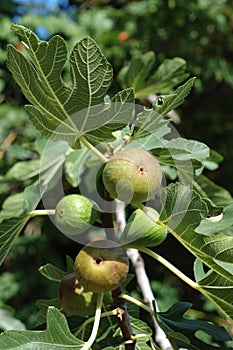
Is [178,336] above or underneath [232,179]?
above

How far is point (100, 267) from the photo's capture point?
84 centimetres

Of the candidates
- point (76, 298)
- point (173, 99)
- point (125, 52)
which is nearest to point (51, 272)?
point (76, 298)

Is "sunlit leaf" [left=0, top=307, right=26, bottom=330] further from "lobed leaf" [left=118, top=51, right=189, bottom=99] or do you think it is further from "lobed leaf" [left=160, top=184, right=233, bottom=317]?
"lobed leaf" [left=160, top=184, right=233, bottom=317]

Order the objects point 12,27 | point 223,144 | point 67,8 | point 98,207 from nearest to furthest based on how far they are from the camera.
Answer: point 12,27
point 98,207
point 223,144
point 67,8

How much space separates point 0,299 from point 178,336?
143 cm

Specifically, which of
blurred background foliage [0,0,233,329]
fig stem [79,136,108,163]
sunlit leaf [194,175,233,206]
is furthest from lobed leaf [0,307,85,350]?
blurred background foliage [0,0,233,329]

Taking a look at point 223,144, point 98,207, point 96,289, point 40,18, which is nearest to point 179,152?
point 98,207

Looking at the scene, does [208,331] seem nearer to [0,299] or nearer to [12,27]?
[12,27]

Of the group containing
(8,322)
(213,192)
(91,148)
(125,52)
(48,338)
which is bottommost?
(8,322)

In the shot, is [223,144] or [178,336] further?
[223,144]

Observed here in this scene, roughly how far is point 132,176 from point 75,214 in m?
0.12

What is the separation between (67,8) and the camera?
3.06 metres

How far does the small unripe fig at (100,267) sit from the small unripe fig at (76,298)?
0.06 meters

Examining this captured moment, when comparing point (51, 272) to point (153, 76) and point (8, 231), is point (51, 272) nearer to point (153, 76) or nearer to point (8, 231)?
point (8, 231)
